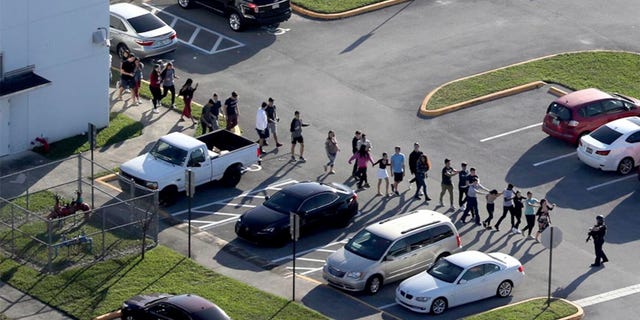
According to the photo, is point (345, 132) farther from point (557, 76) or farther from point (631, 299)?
point (631, 299)

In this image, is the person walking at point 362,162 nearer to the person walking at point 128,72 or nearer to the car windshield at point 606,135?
the car windshield at point 606,135

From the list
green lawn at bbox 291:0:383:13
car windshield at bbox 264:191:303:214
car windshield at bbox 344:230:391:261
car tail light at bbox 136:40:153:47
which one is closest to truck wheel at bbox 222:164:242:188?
car windshield at bbox 264:191:303:214

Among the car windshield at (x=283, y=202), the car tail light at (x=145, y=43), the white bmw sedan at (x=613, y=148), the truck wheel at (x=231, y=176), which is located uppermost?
the white bmw sedan at (x=613, y=148)

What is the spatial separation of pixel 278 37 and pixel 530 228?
16581 millimetres

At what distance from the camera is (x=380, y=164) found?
46.9m

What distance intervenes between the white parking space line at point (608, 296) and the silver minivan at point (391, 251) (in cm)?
372

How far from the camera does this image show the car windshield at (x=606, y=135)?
161ft

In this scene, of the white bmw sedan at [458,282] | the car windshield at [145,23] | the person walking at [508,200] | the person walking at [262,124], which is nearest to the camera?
the white bmw sedan at [458,282]

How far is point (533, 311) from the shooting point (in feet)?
132

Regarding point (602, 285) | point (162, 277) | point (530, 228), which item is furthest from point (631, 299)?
point (162, 277)

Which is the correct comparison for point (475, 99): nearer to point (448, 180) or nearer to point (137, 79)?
point (448, 180)

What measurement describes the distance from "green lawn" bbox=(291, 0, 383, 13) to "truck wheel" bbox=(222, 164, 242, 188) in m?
14.7

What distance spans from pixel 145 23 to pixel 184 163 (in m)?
11.5

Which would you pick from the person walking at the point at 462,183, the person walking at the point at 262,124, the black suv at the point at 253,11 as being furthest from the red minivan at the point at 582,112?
the black suv at the point at 253,11
